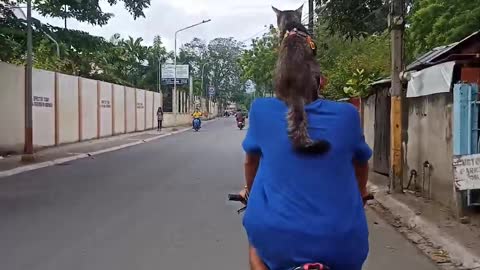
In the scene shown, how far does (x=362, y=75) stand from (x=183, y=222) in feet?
40.0

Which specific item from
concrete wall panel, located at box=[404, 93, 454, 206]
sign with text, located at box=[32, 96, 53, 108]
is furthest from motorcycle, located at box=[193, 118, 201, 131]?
concrete wall panel, located at box=[404, 93, 454, 206]

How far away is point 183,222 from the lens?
9.02m

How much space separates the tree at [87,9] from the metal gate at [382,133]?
8.76 m

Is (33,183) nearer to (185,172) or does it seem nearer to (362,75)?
(185,172)

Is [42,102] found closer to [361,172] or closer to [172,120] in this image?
[361,172]

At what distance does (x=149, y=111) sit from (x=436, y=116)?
1480 inches

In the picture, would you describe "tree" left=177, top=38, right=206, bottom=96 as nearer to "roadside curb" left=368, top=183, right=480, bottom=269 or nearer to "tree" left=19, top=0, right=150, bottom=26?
"tree" left=19, top=0, right=150, bottom=26

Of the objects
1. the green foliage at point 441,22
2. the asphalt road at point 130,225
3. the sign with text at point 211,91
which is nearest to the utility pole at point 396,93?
the asphalt road at point 130,225

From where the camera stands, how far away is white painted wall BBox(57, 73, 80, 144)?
26.0 m

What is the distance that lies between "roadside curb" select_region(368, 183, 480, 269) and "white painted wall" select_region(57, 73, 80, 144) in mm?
17172

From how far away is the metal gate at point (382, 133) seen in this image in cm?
1438

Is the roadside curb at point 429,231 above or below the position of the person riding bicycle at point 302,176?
below

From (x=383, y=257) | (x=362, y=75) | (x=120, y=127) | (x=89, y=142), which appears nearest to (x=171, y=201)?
(x=383, y=257)

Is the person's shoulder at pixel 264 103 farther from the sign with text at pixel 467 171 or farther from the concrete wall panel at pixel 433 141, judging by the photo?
the concrete wall panel at pixel 433 141
